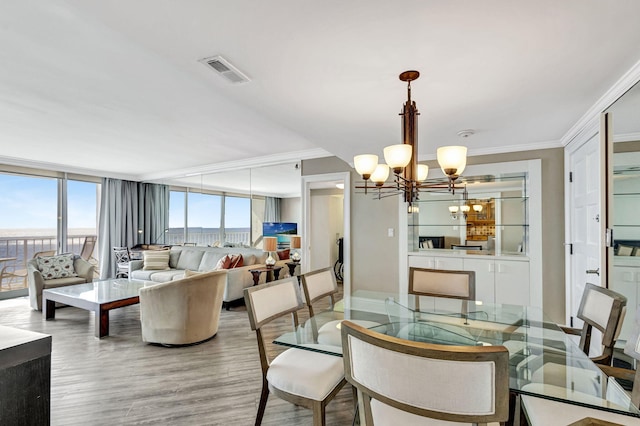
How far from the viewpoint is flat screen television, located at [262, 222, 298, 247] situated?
6.28 m

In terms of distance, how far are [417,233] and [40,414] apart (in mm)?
4108

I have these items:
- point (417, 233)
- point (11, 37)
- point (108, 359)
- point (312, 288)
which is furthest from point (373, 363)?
point (417, 233)

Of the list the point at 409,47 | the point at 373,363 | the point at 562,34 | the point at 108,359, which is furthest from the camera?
the point at 108,359

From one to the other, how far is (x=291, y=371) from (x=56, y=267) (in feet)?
16.8

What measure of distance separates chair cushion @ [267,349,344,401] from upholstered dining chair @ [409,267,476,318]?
40.4 inches

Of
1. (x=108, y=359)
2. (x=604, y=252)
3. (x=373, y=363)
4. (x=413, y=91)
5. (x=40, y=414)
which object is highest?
(x=413, y=91)

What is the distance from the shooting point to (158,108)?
3092 mm

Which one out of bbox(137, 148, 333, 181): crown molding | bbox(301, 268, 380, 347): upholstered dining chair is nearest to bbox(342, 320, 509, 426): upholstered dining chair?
bbox(301, 268, 380, 347): upholstered dining chair

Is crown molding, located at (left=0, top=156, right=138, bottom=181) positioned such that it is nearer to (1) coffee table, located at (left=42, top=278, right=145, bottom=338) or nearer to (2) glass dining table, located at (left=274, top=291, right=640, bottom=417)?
(1) coffee table, located at (left=42, top=278, right=145, bottom=338)

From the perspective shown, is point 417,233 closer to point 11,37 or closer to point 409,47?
point 409,47

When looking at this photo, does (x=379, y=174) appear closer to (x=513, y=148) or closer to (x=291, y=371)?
(x=291, y=371)

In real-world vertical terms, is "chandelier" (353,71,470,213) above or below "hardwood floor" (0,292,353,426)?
above

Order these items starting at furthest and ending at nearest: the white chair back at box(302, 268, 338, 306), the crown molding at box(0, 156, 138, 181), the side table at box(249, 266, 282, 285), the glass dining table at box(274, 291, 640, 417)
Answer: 1. the crown molding at box(0, 156, 138, 181)
2. the side table at box(249, 266, 282, 285)
3. the white chair back at box(302, 268, 338, 306)
4. the glass dining table at box(274, 291, 640, 417)

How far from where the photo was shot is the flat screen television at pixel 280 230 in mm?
6281
